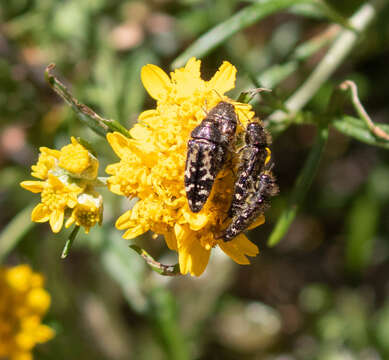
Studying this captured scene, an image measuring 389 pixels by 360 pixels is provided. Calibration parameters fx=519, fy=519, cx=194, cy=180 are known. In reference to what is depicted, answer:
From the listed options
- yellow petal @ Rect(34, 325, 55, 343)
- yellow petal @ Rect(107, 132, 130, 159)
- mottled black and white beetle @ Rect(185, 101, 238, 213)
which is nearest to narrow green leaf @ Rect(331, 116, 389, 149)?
mottled black and white beetle @ Rect(185, 101, 238, 213)

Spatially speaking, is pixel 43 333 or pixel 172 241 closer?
pixel 172 241

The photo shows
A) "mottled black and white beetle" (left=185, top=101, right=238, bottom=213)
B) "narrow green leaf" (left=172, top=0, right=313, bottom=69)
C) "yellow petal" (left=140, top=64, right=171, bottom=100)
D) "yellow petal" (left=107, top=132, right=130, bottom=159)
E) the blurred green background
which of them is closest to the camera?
"mottled black and white beetle" (left=185, top=101, right=238, bottom=213)

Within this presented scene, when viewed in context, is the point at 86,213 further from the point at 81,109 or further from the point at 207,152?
the point at 207,152

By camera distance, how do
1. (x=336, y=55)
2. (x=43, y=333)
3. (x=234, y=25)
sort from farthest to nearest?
(x=43, y=333) < (x=336, y=55) < (x=234, y=25)

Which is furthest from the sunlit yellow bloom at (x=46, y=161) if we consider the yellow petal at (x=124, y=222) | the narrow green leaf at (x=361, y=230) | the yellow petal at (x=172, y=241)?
the narrow green leaf at (x=361, y=230)

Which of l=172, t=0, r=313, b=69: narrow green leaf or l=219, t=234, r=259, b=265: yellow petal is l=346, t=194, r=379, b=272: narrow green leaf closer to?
l=172, t=0, r=313, b=69: narrow green leaf

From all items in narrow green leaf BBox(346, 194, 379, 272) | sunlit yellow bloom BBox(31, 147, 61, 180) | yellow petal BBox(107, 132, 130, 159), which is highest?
sunlit yellow bloom BBox(31, 147, 61, 180)

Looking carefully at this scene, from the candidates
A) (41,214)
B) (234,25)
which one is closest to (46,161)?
(41,214)
